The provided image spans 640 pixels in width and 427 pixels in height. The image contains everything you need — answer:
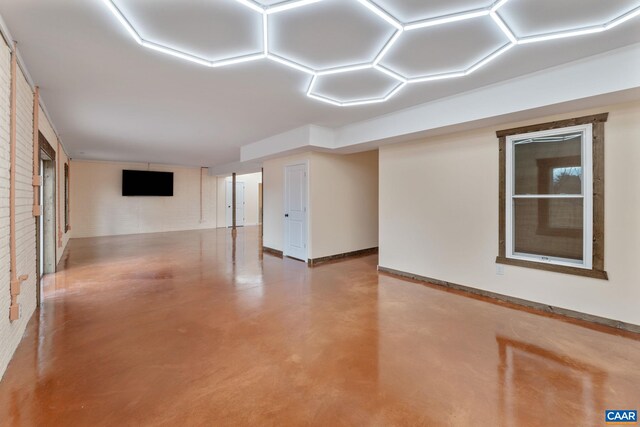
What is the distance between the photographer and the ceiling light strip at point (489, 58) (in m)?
2.63

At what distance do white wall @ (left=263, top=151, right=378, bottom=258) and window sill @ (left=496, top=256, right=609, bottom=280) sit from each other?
10.6 ft

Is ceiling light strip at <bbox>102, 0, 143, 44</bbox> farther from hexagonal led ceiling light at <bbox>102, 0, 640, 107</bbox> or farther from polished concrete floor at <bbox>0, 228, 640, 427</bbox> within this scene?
polished concrete floor at <bbox>0, 228, 640, 427</bbox>

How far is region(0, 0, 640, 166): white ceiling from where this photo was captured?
2143mm

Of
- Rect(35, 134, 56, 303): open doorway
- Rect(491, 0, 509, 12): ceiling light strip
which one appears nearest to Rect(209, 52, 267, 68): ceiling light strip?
Rect(491, 0, 509, 12): ceiling light strip

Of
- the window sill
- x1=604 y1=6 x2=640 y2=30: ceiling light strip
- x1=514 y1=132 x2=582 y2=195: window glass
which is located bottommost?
the window sill

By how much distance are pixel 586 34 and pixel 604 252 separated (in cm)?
212

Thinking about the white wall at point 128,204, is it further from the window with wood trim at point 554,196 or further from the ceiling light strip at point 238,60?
the window with wood trim at point 554,196

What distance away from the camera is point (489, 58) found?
9.33ft

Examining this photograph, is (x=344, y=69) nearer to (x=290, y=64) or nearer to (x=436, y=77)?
(x=290, y=64)

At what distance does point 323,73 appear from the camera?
3170 mm

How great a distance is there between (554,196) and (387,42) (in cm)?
264

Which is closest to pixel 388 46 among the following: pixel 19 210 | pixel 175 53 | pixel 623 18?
pixel 623 18

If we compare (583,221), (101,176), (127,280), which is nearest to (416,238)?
(583,221)

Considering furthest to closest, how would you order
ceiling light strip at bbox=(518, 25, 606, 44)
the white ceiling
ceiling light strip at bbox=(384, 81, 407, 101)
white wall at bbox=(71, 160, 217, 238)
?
white wall at bbox=(71, 160, 217, 238) → ceiling light strip at bbox=(384, 81, 407, 101) → ceiling light strip at bbox=(518, 25, 606, 44) → the white ceiling
